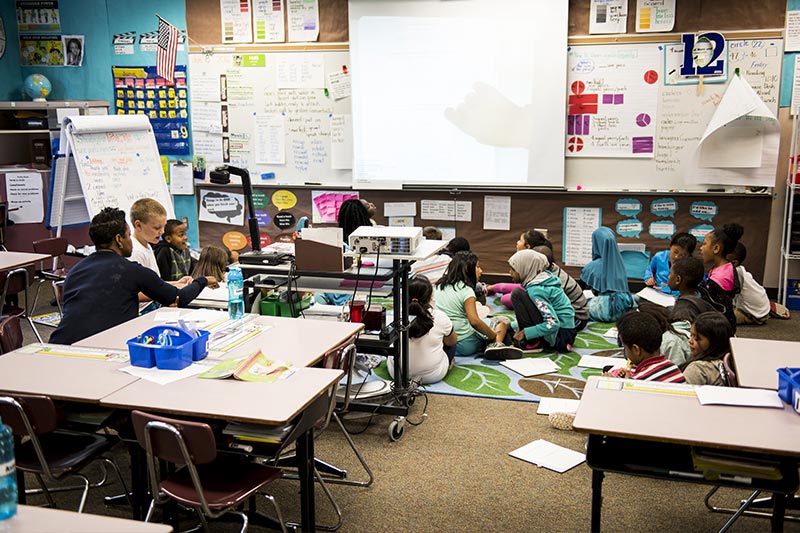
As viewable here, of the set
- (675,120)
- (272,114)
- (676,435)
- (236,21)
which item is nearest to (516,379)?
(676,435)

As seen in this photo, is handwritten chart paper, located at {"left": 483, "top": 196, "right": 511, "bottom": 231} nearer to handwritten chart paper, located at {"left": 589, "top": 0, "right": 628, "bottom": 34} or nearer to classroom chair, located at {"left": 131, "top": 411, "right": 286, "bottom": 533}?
handwritten chart paper, located at {"left": 589, "top": 0, "right": 628, "bottom": 34}

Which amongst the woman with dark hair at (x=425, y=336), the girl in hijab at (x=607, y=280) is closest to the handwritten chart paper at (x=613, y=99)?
the girl in hijab at (x=607, y=280)

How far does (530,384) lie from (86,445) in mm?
2692

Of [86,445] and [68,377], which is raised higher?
[68,377]

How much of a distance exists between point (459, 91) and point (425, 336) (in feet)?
10.7

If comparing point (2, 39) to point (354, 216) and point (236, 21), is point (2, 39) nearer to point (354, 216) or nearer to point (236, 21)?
point (236, 21)

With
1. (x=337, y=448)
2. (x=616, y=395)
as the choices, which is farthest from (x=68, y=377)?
(x=616, y=395)

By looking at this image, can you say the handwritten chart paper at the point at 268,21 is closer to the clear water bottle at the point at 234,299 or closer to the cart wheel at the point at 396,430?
the clear water bottle at the point at 234,299

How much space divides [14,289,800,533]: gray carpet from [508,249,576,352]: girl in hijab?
1.20 meters

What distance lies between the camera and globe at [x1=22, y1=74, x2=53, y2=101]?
314 inches

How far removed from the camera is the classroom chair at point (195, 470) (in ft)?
8.00

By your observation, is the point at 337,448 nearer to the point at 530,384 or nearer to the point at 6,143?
the point at 530,384

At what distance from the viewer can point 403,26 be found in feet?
23.3

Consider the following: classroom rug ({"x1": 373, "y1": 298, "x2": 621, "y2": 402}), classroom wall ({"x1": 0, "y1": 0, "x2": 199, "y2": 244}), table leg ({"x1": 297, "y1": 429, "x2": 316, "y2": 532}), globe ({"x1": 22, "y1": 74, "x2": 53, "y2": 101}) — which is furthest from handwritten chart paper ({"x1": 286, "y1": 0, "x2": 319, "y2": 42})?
table leg ({"x1": 297, "y1": 429, "x2": 316, "y2": 532})
